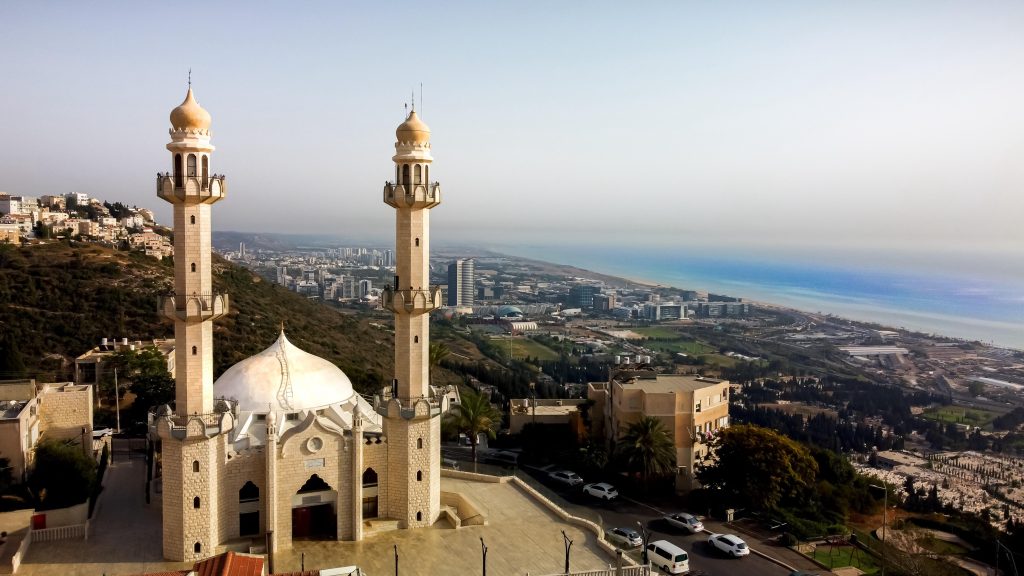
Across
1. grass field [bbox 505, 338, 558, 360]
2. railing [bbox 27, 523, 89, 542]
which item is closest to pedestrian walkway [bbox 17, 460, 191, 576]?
railing [bbox 27, 523, 89, 542]

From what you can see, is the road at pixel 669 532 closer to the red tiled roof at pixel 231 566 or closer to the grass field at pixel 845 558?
→ the grass field at pixel 845 558

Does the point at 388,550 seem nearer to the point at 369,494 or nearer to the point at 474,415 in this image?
the point at 369,494

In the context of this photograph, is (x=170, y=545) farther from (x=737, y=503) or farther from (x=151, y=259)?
(x=151, y=259)

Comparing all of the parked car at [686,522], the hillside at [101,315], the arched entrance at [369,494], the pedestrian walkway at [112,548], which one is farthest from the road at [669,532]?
the hillside at [101,315]

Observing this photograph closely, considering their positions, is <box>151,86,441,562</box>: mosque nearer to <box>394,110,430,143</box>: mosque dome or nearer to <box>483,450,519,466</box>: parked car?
<box>394,110,430,143</box>: mosque dome

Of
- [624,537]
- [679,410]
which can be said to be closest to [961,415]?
[679,410]

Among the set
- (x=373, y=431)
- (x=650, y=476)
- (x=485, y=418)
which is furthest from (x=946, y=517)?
(x=373, y=431)

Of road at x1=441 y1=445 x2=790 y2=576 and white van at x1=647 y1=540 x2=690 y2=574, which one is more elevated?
white van at x1=647 y1=540 x2=690 y2=574
